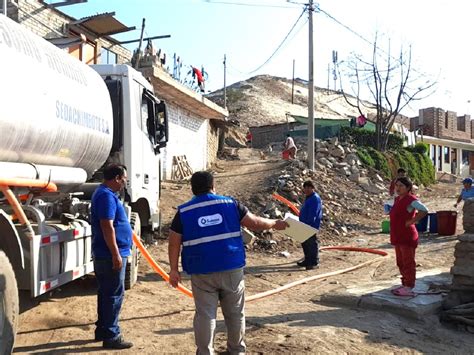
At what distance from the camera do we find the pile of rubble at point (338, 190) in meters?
14.2

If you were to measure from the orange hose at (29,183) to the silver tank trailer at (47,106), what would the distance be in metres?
0.20

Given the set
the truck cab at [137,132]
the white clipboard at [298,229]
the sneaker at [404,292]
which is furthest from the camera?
the truck cab at [137,132]

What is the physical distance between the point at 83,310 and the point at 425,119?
40.1 meters

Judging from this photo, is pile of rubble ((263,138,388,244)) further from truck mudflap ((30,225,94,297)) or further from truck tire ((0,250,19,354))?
truck tire ((0,250,19,354))

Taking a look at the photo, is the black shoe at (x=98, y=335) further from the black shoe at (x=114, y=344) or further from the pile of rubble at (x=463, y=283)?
the pile of rubble at (x=463, y=283)

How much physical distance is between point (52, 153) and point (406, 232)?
440 centimetres

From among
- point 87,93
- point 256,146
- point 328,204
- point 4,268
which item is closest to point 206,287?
point 4,268

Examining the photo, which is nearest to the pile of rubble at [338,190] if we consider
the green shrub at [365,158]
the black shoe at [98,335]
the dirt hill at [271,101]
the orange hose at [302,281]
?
the green shrub at [365,158]

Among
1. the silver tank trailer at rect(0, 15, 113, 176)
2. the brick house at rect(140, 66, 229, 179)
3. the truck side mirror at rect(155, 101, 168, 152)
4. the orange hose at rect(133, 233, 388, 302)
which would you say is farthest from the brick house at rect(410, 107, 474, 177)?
the silver tank trailer at rect(0, 15, 113, 176)

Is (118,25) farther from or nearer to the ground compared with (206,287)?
farther from the ground

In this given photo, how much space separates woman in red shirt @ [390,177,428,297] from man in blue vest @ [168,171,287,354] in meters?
3.15

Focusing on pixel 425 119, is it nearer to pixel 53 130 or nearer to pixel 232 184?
pixel 232 184

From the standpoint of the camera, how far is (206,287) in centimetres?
405

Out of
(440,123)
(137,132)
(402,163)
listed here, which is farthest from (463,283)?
(440,123)
